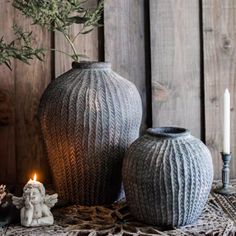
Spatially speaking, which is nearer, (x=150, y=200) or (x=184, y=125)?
(x=150, y=200)

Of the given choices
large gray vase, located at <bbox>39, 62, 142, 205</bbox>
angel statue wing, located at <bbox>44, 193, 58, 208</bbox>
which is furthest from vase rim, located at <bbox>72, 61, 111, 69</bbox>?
angel statue wing, located at <bbox>44, 193, 58, 208</bbox>

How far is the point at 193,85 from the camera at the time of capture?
1.19 m

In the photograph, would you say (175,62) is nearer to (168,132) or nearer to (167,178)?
(168,132)

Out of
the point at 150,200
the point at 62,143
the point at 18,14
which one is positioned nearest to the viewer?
the point at 150,200

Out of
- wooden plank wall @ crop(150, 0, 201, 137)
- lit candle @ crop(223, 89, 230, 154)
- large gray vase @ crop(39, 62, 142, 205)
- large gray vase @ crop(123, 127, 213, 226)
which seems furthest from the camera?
wooden plank wall @ crop(150, 0, 201, 137)

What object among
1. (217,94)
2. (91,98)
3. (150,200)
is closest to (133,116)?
(91,98)

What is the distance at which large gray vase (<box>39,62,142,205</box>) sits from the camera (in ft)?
3.09

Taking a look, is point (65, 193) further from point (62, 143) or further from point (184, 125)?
point (184, 125)

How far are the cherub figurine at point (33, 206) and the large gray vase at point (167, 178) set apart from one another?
0.52ft

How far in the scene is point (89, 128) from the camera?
94 cm

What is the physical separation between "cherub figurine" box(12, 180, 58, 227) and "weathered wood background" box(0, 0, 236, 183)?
293 millimetres

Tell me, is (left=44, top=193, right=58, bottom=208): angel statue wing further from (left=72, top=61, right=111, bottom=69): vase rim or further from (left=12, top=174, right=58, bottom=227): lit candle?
(left=72, top=61, right=111, bottom=69): vase rim

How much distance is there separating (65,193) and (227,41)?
1.82ft

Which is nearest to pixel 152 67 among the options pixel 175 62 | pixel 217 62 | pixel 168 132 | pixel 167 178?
pixel 175 62
